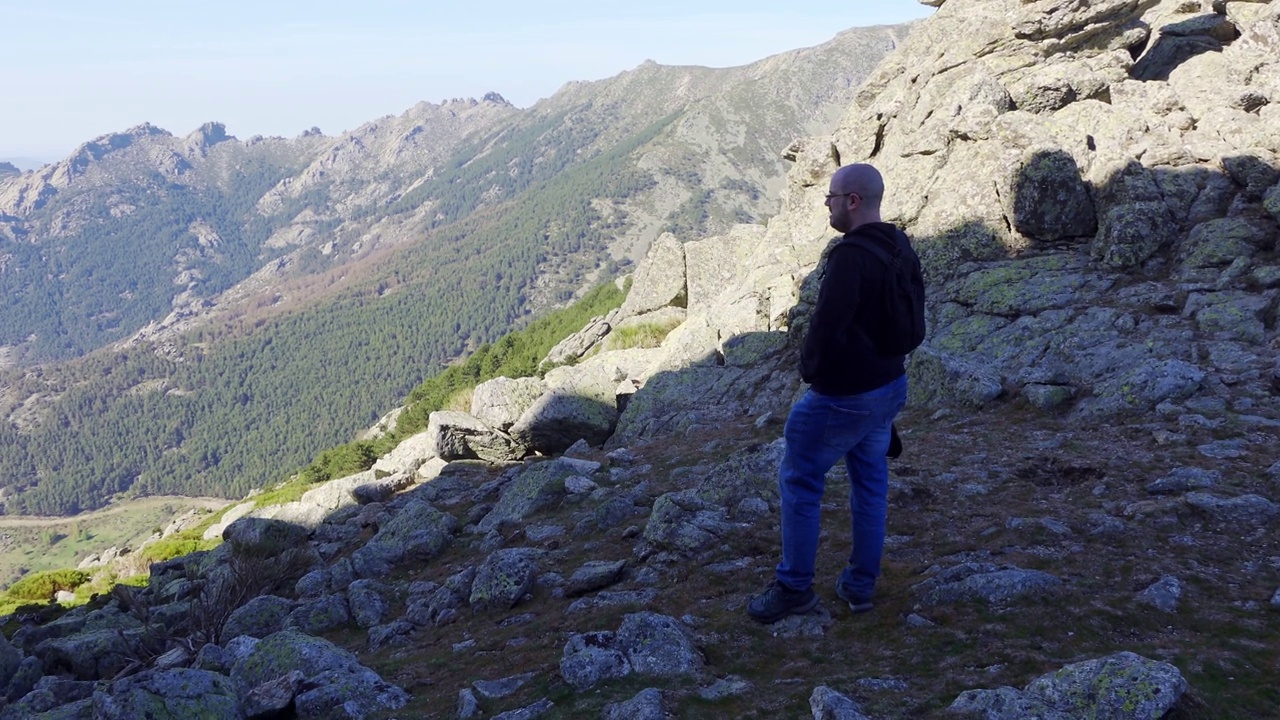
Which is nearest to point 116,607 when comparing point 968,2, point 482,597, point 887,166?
point 482,597

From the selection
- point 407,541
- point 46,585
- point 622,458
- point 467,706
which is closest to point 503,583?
point 467,706

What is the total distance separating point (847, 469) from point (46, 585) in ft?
131

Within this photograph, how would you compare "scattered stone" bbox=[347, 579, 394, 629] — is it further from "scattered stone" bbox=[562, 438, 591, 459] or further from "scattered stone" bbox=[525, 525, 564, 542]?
"scattered stone" bbox=[562, 438, 591, 459]

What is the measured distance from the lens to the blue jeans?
6.95m

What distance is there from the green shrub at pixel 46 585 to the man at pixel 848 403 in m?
37.2

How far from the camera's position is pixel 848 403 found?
22.5ft

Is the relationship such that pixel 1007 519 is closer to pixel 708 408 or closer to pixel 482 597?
pixel 482 597

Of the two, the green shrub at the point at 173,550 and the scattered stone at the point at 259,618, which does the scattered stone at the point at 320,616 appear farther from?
the green shrub at the point at 173,550

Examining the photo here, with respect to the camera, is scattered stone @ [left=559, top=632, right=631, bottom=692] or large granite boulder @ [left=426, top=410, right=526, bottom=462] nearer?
scattered stone @ [left=559, top=632, right=631, bottom=692]

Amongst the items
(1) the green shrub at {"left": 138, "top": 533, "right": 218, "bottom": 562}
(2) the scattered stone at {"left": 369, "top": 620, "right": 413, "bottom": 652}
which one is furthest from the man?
(1) the green shrub at {"left": 138, "top": 533, "right": 218, "bottom": 562}

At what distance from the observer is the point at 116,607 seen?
1767cm

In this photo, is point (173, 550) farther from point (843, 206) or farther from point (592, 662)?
point (843, 206)

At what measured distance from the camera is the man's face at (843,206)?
685 centimetres

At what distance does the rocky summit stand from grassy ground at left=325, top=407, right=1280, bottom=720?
0.05 meters
